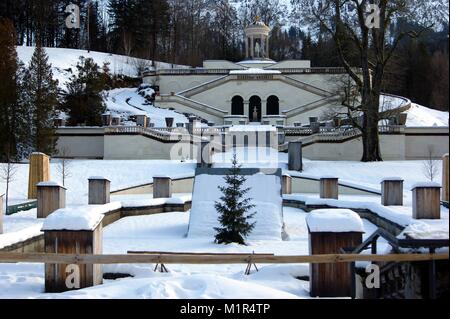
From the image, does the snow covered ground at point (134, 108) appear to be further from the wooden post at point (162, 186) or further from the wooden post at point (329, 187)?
the wooden post at point (329, 187)

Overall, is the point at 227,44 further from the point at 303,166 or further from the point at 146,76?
the point at 303,166

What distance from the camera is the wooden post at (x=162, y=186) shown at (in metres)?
22.0

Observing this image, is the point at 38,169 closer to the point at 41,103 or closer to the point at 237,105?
the point at 41,103

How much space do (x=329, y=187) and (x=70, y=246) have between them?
14128mm

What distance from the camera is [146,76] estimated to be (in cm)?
6372

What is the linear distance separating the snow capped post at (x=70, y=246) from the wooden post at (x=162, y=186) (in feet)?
41.4

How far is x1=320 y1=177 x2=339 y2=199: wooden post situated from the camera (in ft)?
70.7

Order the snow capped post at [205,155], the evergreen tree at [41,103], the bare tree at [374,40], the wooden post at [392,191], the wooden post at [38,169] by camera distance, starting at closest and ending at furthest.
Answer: the wooden post at [392,191] < the wooden post at [38,169] < the snow capped post at [205,155] < the bare tree at [374,40] < the evergreen tree at [41,103]

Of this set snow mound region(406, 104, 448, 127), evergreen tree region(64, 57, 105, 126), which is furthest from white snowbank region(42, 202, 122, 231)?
snow mound region(406, 104, 448, 127)

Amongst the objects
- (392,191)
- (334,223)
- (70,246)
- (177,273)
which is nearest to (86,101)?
(392,191)

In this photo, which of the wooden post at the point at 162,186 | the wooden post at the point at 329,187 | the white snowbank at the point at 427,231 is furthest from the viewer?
the wooden post at the point at 162,186

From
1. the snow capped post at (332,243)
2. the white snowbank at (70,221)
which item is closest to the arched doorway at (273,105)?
the snow capped post at (332,243)

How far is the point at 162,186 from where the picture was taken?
72.7 ft

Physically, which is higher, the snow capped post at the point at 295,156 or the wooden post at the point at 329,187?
the snow capped post at the point at 295,156
